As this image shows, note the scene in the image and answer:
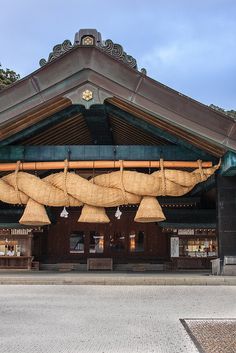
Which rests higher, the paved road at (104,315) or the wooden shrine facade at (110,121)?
the wooden shrine facade at (110,121)

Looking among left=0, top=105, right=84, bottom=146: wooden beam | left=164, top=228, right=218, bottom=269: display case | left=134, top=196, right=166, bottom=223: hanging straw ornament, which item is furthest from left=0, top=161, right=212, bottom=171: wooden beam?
left=164, top=228, right=218, bottom=269: display case

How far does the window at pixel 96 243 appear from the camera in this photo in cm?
1769

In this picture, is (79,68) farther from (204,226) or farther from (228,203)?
(204,226)

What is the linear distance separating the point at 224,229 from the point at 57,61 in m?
5.88

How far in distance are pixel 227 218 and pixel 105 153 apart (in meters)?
3.65

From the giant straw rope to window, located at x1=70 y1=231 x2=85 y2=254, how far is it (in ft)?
21.7

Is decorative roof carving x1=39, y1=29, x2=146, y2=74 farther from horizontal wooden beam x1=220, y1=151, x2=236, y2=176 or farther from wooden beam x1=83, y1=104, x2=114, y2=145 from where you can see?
horizontal wooden beam x1=220, y1=151, x2=236, y2=176

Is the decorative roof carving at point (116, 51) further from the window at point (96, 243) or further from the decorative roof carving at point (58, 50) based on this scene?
the window at point (96, 243)

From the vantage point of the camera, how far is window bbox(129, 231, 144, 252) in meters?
17.5

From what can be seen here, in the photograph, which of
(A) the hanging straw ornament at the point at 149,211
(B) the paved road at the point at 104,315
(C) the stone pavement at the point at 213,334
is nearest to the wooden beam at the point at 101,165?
(A) the hanging straw ornament at the point at 149,211

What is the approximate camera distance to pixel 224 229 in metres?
10.9

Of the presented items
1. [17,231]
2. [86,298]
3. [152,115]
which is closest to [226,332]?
[86,298]

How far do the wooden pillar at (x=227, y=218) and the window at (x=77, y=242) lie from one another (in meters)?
7.99

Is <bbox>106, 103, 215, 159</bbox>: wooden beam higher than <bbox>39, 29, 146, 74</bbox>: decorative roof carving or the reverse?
the reverse
